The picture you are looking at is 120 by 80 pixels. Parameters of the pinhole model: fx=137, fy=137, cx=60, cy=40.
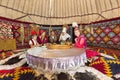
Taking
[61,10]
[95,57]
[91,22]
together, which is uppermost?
[61,10]

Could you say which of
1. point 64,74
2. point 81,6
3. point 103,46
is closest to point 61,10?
point 81,6

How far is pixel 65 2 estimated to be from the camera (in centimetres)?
476

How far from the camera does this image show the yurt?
175cm

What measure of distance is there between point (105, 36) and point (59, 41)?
4.05 feet

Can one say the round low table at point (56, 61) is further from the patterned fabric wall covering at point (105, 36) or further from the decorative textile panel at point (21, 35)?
the decorative textile panel at point (21, 35)

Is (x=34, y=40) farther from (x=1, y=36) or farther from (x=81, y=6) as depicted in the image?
(x=81, y=6)

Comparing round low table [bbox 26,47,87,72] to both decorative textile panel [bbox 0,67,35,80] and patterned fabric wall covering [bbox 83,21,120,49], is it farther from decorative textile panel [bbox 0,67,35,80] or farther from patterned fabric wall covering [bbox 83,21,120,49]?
patterned fabric wall covering [bbox 83,21,120,49]

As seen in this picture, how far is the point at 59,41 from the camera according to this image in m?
3.67

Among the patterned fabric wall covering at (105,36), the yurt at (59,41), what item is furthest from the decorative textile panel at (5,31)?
the patterned fabric wall covering at (105,36)

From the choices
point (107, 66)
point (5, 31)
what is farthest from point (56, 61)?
point (5, 31)

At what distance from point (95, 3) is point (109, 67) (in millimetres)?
2712

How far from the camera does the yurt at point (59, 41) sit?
5.75 feet

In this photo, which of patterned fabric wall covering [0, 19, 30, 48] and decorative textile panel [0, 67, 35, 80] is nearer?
decorative textile panel [0, 67, 35, 80]

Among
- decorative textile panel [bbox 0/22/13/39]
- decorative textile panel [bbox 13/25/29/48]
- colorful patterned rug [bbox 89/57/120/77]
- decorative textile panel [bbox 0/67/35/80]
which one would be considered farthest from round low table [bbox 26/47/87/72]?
decorative textile panel [bbox 13/25/29/48]
